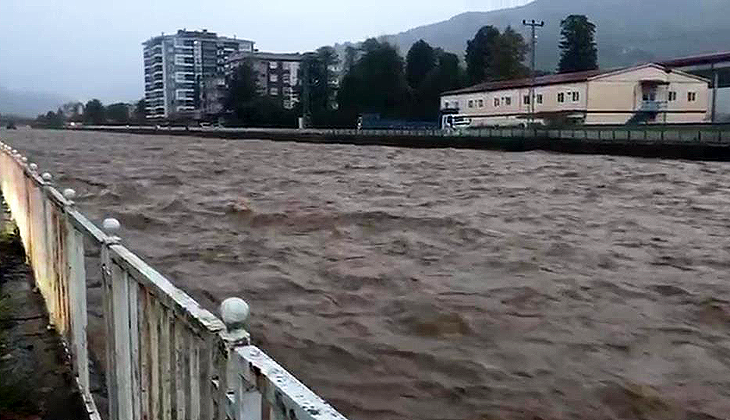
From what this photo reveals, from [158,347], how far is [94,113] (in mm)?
151391

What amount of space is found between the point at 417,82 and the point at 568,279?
7193 cm

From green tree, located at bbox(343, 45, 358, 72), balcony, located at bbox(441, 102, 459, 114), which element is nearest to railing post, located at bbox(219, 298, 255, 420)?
balcony, located at bbox(441, 102, 459, 114)

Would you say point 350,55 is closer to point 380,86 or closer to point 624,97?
point 380,86

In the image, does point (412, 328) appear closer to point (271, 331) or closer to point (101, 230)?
point (271, 331)

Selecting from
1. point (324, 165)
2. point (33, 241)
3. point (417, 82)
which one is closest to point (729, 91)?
point (417, 82)

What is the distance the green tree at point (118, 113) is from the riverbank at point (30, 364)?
13686cm

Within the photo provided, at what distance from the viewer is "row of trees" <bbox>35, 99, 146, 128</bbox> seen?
137 metres

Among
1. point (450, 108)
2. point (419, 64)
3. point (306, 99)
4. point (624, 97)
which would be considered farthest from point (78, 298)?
point (306, 99)

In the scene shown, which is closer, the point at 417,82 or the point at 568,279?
the point at 568,279

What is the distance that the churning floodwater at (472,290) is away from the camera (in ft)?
16.3

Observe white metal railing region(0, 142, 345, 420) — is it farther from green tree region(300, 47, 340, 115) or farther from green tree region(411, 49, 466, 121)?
green tree region(300, 47, 340, 115)

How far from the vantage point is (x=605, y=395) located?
484cm

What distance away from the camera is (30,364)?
12.3 feet

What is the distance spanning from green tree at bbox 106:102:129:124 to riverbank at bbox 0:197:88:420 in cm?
13686
